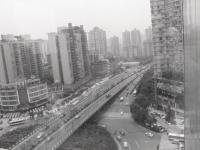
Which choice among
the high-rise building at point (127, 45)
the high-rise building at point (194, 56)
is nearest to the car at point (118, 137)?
the high-rise building at point (194, 56)

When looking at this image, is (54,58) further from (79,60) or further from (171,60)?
(171,60)

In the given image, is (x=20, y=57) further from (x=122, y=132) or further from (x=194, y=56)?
(x=194, y=56)

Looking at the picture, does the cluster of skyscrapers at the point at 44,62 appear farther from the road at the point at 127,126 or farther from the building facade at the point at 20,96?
the road at the point at 127,126

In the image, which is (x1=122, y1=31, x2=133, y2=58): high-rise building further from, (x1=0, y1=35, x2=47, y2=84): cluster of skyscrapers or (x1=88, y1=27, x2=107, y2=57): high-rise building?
(x1=0, y1=35, x2=47, y2=84): cluster of skyscrapers

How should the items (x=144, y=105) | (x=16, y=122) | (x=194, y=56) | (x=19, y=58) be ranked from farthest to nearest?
1. (x=19, y=58)
2. (x=16, y=122)
3. (x=144, y=105)
4. (x=194, y=56)

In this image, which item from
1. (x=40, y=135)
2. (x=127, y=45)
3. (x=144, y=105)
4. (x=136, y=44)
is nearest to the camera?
(x=40, y=135)

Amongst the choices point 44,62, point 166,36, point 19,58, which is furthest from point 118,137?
point 44,62

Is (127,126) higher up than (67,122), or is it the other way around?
(67,122)
